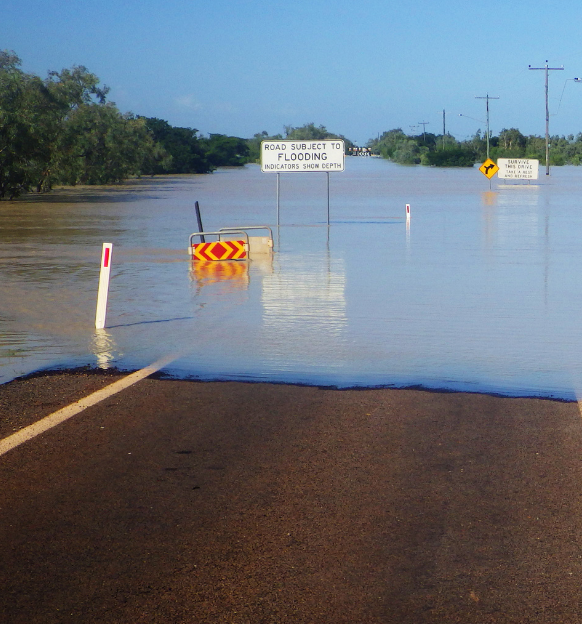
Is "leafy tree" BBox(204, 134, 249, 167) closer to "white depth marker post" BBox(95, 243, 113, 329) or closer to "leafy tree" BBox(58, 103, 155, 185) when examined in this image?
"leafy tree" BBox(58, 103, 155, 185)

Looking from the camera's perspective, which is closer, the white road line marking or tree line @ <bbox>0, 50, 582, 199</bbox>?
the white road line marking

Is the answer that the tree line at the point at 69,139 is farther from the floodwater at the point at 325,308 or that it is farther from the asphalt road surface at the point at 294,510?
the asphalt road surface at the point at 294,510

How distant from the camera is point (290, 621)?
4.02 m

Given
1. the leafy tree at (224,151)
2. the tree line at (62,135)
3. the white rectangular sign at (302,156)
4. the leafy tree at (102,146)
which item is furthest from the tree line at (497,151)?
the white rectangular sign at (302,156)

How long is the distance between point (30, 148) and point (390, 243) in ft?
104

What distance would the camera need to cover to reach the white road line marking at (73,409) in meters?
6.69

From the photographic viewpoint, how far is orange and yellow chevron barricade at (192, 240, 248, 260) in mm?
18547

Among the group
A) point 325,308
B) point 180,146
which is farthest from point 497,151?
point 325,308

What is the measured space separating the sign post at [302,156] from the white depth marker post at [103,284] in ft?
51.0

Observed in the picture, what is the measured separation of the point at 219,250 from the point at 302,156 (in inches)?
339

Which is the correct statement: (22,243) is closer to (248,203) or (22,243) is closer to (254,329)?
(254,329)

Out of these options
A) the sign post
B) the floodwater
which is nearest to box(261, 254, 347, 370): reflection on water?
the floodwater

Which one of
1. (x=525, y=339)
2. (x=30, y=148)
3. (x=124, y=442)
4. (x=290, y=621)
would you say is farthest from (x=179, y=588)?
(x=30, y=148)

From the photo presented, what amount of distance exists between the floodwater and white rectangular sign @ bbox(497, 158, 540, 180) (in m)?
31.1
